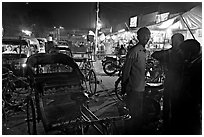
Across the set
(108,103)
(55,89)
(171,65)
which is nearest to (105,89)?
(108,103)

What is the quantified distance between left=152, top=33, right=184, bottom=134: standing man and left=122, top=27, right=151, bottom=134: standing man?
1.20 ft

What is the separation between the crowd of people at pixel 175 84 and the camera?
9.19 ft

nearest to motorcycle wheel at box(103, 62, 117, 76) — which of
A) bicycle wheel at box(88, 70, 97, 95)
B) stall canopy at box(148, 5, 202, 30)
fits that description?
bicycle wheel at box(88, 70, 97, 95)

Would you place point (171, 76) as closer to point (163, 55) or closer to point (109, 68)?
point (163, 55)

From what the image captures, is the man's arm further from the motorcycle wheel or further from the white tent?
the motorcycle wheel

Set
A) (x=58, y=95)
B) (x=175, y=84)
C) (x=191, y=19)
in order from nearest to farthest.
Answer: (x=175, y=84), (x=58, y=95), (x=191, y=19)

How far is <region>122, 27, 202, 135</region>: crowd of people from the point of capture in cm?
280

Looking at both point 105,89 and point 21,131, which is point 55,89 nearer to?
point 21,131

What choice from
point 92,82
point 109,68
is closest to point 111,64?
point 109,68

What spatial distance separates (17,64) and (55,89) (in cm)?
408

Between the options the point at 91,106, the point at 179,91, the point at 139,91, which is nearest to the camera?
the point at 179,91

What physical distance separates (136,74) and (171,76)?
0.55 metres

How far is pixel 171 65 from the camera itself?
3.04m

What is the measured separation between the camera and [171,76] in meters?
3.07
